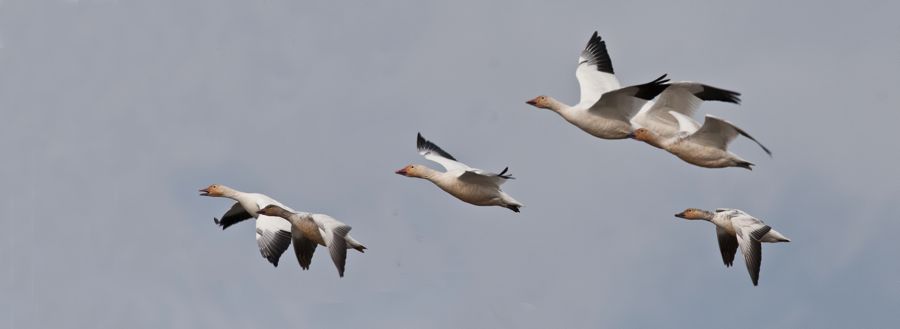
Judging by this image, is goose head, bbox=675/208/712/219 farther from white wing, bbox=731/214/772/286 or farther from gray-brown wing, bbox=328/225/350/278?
gray-brown wing, bbox=328/225/350/278

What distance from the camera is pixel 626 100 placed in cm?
2308

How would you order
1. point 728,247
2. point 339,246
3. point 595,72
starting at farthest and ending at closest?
point 595,72 < point 728,247 < point 339,246

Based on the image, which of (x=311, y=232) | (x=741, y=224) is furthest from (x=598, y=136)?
(x=311, y=232)

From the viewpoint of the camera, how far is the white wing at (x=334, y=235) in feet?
72.7

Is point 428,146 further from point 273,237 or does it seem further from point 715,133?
point 715,133

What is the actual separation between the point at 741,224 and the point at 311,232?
21.0 ft

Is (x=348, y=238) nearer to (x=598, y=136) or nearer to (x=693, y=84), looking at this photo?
(x=598, y=136)

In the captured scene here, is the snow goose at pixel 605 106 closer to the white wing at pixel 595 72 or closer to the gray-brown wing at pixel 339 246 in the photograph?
the white wing at pixel 595 72

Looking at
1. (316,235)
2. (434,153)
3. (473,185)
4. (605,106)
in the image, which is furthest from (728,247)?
(316,235)

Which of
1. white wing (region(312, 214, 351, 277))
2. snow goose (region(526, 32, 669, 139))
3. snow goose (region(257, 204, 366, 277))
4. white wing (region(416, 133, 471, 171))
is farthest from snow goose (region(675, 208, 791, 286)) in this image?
white wing (region(312, 214, 351, 277))

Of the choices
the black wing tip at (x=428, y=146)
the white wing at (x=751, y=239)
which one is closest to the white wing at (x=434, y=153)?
the black wing tip at (x=428, y=146)

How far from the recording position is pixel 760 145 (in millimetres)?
21344

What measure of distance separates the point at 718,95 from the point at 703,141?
42.1 inches

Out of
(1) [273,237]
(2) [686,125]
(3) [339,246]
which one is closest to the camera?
(3) [339,246]
